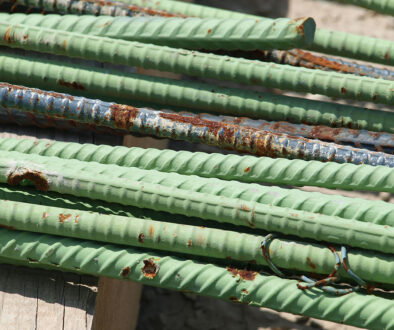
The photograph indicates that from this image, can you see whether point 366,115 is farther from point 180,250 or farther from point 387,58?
point 180,250

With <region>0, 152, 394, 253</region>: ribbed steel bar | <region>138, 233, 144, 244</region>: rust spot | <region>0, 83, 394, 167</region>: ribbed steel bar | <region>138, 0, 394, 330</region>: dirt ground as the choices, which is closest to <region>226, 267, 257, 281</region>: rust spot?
<region>0, 152, 394, 253</region>: ribbed steel bar

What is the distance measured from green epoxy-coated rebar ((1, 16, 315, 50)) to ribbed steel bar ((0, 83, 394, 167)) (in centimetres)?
26

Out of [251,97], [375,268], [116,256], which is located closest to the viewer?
[375,268]

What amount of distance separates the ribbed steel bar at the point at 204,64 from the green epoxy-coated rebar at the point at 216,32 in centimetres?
6

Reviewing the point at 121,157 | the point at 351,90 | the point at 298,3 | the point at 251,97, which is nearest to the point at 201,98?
the point at 251,97

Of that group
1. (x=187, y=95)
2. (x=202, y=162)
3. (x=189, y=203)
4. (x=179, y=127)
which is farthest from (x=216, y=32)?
(x=189, y=203)

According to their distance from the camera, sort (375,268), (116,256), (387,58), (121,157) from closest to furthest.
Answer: (375,268) → (116,256) → (121,157) → (387,58)

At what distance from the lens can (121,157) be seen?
1.90 metres

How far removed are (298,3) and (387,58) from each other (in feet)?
4.67

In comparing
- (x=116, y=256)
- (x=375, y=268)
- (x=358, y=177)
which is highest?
(x=358, y=177)

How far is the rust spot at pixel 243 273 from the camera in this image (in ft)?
5.61

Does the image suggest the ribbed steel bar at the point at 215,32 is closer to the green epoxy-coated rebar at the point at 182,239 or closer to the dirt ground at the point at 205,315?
the green epoxy-coated rebar at the point at 182,239

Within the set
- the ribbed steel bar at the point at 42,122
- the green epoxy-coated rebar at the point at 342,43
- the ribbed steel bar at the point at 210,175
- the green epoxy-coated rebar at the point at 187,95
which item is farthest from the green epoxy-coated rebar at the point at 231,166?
the green epoxy-coated rebar at the point at 342,43

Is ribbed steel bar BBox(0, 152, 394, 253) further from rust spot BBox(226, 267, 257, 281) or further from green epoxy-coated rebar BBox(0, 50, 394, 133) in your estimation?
green epoxy-coated rebar BBox(0, 50, 394, 133)
